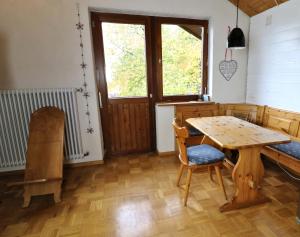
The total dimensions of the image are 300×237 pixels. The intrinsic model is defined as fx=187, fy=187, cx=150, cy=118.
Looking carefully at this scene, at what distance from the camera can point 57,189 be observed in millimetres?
2090

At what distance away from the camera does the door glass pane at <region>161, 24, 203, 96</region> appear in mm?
3098

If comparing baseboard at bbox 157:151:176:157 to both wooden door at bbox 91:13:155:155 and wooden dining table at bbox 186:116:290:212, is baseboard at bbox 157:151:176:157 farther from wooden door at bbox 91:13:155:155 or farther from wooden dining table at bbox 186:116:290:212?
wooden dining table at bbox 186:116:290:212

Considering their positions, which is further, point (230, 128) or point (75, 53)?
point (75, 53)

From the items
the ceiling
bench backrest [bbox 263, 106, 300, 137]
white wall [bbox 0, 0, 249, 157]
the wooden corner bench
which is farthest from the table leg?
the ceiling

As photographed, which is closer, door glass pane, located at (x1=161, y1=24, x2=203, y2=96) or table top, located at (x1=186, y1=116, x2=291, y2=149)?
table top, located at (x1=186, y1=116, x2=291, y2=149)

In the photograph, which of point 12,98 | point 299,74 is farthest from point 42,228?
point 299,74

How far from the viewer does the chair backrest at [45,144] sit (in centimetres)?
215

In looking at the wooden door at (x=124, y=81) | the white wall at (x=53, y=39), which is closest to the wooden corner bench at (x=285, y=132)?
the wooden door at (x=124, y=81)

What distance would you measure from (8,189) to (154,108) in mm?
2323

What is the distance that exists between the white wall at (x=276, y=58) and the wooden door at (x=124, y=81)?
1776 mm

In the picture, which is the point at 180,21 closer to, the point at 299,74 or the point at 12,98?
the point at 299,74

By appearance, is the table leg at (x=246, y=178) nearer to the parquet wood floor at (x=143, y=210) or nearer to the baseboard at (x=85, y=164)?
the parquet wood floor at (x=143, y=210)

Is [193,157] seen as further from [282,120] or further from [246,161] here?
[282,120]

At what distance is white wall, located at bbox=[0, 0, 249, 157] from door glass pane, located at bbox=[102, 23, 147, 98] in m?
0.28
